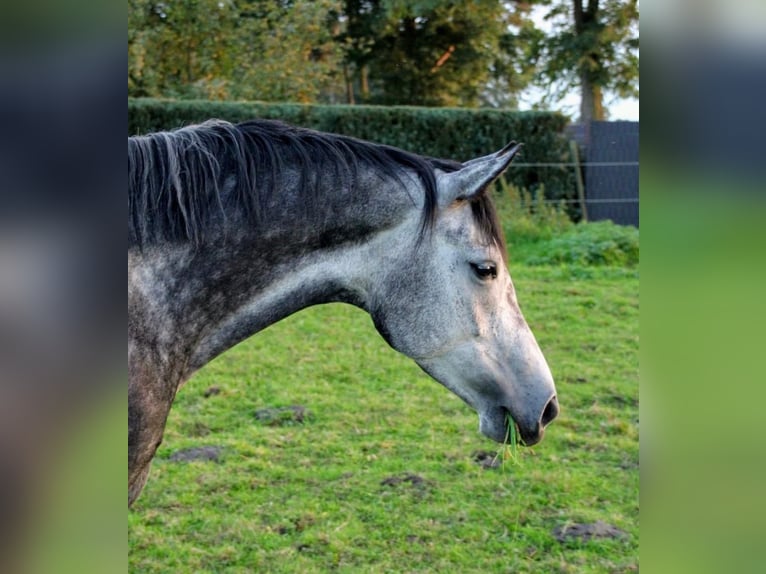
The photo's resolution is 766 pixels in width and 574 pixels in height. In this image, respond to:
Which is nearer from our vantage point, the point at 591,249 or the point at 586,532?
the point at 586,532

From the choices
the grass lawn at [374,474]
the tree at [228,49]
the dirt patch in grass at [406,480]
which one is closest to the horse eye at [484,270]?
the grass lawn at [374,474]

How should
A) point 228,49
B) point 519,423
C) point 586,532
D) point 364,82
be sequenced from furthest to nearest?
1. point 364,82
2. point 228,49
3. point 586,532
4. point 519,423

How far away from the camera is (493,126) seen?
35.5ft

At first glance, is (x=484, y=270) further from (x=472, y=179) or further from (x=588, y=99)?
(x=588, y=99)

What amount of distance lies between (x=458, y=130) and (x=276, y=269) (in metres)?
9.19

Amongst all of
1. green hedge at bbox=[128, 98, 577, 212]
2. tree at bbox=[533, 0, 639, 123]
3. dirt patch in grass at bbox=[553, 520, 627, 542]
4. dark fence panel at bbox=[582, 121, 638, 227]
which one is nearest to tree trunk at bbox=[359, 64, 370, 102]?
tree at bbox=[533, 0, 639, 123]

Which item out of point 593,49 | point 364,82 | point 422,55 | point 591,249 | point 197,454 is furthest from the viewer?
point 364,82

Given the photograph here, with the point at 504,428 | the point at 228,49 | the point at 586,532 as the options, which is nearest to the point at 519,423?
the point at 504,428

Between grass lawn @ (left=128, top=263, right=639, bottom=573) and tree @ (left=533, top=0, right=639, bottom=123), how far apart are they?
980 centimetres

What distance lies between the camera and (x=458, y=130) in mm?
10734

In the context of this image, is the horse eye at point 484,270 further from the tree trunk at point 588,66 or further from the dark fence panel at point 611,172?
the tree trunk at point 588,66

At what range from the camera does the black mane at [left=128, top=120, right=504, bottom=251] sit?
174cm

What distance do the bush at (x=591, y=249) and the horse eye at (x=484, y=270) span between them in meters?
6.71
